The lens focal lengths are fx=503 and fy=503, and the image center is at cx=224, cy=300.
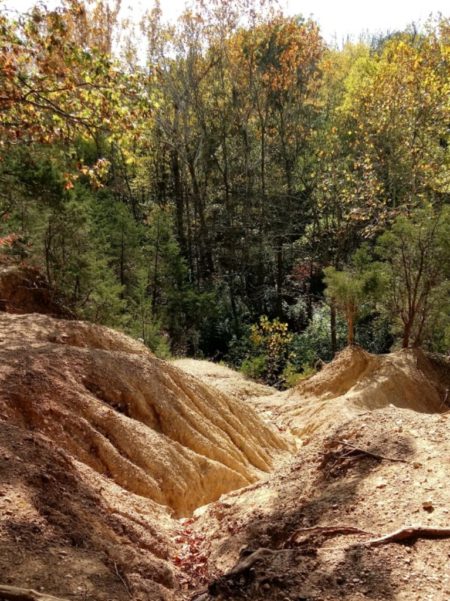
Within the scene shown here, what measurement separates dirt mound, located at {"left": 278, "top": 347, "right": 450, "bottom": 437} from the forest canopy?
1.08m

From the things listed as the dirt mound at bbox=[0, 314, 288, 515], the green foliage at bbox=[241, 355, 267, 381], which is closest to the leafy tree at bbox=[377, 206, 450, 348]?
the green foliage at bbox=[241, 355, 267, 381]

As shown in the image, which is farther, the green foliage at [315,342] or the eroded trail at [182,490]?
the green foliage at [315,342]

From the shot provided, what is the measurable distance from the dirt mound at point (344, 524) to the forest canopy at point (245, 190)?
15.4 ft

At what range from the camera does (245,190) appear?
2838 centimetres

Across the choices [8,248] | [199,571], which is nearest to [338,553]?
[199,571]

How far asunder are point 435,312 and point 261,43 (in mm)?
16285

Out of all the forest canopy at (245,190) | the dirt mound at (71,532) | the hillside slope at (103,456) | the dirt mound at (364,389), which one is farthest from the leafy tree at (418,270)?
the dirt mound at (71,532)

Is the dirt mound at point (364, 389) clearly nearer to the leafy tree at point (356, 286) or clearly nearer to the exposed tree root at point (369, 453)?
the leafy tree at point (356, 286)

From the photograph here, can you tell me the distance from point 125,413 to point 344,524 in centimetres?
435

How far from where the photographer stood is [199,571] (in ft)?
15.5

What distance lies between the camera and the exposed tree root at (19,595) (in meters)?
2.57

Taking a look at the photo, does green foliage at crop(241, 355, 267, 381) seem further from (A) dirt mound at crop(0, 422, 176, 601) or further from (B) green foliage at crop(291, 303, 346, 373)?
(A) dirt mound at crop(0, 422, 176, 601)

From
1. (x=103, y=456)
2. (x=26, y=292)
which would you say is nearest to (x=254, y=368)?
(x=26, y=292)

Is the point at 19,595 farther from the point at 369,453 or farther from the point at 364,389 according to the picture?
the point at 364,389
